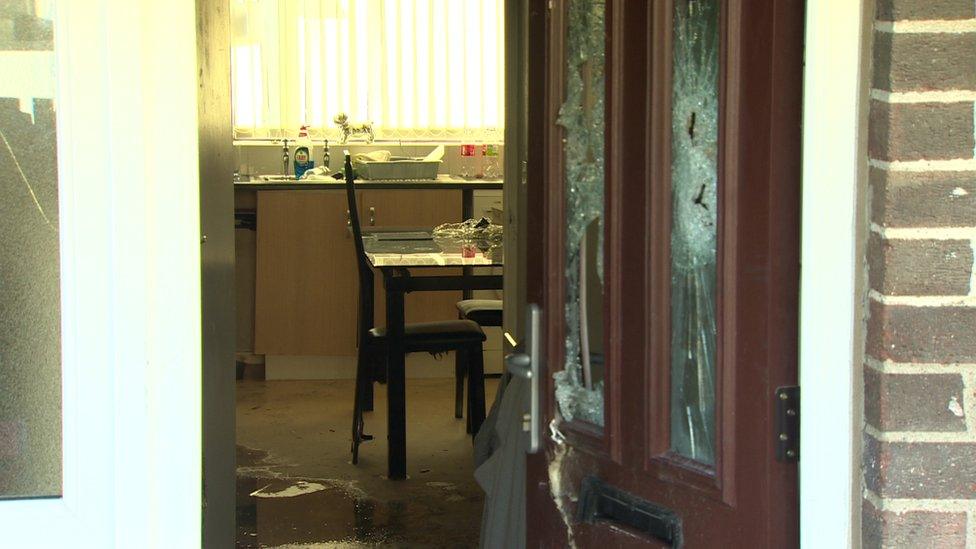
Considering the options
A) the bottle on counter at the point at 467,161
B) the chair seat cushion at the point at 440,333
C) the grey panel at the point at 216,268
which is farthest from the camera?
the bottle on counter at the point at 467,161

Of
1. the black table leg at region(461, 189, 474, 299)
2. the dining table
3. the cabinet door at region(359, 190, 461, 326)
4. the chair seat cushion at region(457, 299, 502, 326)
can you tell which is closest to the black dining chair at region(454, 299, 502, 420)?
the chair seat cushion at region(457, 299, 502, 326)

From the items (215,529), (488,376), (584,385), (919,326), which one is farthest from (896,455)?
(488,376)

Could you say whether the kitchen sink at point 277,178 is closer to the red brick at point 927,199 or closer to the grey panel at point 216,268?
the grey panel at point 216,268

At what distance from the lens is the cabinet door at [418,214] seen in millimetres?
6395

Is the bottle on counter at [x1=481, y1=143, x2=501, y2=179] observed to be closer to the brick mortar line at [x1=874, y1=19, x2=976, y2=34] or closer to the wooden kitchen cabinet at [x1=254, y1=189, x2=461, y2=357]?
the wooden kitchen cabinet at [x1=254, y1=189, x2=461, y2=357]

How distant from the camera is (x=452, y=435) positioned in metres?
5.22

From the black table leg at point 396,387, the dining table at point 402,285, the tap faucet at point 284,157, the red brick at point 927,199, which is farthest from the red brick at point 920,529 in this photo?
the tap faucet at point 284,157

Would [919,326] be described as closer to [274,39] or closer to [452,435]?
[452,435]

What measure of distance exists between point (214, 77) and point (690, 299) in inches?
41.5

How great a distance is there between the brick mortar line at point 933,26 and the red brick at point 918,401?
399 millimetres

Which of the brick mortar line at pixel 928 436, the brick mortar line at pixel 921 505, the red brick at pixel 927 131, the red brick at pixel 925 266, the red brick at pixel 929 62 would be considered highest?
the red brick at pixel 929 62

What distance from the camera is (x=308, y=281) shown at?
250 inches

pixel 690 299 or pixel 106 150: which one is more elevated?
pixel 106 150

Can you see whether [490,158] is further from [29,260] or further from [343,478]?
[29,260]
